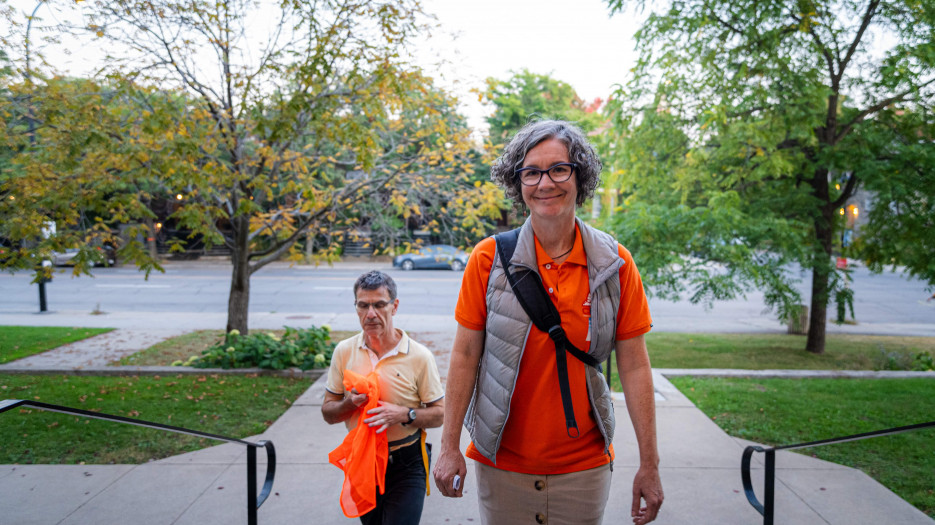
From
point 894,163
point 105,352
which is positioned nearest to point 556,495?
point 894,163

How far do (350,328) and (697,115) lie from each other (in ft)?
24.3

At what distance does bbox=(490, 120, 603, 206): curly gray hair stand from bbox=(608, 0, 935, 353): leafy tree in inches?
230

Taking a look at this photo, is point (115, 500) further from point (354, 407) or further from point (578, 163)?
point (578, 163)

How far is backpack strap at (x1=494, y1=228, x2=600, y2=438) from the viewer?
1948 mm

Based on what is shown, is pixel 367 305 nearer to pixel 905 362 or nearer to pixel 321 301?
pixel 905 362

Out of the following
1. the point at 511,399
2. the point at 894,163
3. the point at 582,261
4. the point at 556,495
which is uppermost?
the point at 894,163

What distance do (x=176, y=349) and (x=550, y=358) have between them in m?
8.82

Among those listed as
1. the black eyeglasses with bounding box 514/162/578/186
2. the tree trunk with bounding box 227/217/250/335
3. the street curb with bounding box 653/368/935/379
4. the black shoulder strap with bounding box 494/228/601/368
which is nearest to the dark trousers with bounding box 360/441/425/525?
the black shoulder strap with bounding box 494/228/601/368

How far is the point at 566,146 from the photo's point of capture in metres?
2.02

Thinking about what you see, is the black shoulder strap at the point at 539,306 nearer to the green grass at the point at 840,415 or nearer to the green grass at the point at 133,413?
the green grass at the point at 133,413

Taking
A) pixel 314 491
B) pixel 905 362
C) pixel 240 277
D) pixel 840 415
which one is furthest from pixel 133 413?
pixel 905 362

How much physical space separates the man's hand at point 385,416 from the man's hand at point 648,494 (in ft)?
3.63

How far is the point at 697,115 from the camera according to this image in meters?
8.40

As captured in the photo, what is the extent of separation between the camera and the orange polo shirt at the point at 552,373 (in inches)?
78.5
